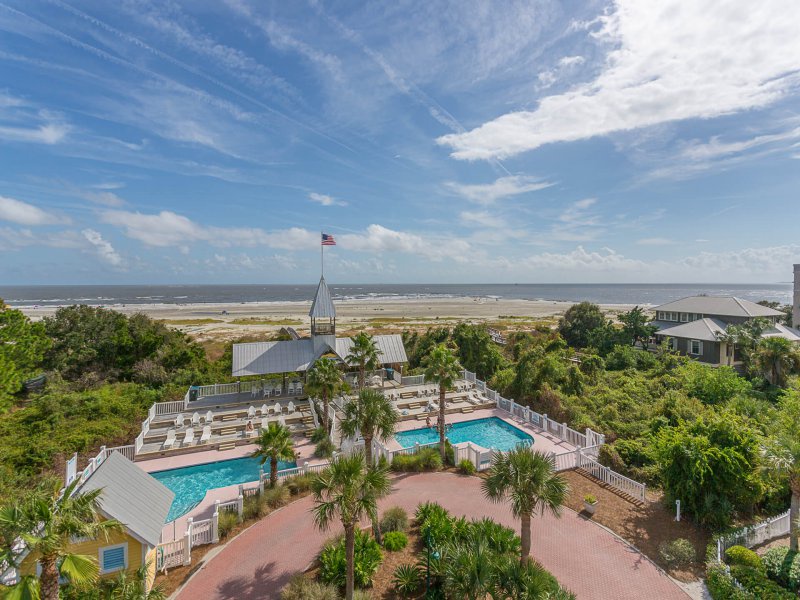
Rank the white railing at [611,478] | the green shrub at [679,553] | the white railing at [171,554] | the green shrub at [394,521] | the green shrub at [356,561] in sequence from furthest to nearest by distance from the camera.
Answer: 1. the white railing at [611,478]
2. the green shrub at [394,521]
3. the white railing at [171,554]
4. the green shrub at [679,553]
5. the green shrub at [356,561]

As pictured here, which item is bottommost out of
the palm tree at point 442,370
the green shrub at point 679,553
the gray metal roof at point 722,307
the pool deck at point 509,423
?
the pool deck at point 509,423

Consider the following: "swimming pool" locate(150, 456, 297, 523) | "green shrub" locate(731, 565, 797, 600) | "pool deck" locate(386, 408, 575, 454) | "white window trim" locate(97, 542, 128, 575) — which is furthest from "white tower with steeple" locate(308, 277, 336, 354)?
"green shrub" locate(731, 565, 797, 600)

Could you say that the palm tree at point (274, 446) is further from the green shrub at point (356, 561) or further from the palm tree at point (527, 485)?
the palm tree at point (527, 485)

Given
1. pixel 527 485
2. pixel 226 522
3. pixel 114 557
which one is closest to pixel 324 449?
pixel 226 522

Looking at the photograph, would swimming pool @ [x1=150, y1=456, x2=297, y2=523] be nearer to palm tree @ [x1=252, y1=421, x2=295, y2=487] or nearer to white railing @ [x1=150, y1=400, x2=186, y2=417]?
palm tree @ [x1=252, y1=421, x2=295, y2=487]

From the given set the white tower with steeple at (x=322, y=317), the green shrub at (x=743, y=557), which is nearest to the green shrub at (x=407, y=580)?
the green shrub at (x=743, y=557)
